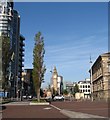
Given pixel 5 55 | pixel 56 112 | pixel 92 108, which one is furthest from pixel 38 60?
pixel 56 112

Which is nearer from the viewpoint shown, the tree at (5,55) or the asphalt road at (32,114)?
the asphalt road at (32,114)

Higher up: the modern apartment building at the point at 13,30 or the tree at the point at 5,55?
the modern apartment building at the point at 13,30

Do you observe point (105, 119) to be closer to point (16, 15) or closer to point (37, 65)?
point (37, 65)

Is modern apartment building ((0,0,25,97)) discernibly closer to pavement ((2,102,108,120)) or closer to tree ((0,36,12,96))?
tree ((0,36,12,96))

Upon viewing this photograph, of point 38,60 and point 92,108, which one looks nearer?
point 92,108

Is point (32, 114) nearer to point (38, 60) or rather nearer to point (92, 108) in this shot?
point (92, 108)

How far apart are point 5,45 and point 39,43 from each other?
8.24 metres

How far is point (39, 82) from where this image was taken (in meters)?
55.6

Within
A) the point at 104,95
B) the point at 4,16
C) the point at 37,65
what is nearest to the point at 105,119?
the point at 37,65

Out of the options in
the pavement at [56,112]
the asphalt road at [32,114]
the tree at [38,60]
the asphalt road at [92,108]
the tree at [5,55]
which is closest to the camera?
the pavement at [56,112]

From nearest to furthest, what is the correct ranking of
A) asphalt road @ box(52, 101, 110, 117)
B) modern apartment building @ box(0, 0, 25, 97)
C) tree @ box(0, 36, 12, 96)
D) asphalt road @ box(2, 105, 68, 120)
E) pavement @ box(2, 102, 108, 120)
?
pavement @ box(2, 102, 108, 120), asphalt road @ box(2, 105, 68, 120), asphalt road @ box(52, 101, 110, 117), tree @ box(0, 36, 12, 96), modern apartment building @ box(0, 0, 25, 97)

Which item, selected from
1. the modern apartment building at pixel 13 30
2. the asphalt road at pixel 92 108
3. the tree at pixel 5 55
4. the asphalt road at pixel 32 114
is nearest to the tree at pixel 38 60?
the tree at pixel 5 55

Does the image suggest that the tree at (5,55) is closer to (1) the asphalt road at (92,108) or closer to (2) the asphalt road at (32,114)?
(1) the asphalt road at (92,108)

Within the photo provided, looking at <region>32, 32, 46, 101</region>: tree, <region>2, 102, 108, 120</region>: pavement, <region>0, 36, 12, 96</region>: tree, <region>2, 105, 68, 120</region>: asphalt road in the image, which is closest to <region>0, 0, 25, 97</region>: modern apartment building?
<region>32, 32, 46, 101</region>: tree
